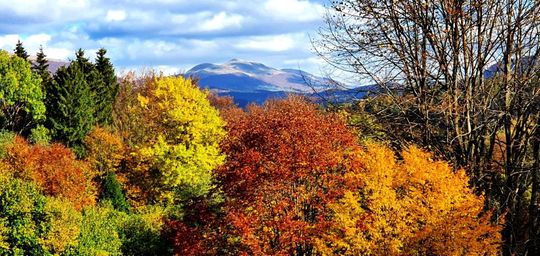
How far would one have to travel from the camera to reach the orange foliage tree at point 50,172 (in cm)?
3556

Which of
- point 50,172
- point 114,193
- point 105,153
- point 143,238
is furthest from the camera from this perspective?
point 105,153

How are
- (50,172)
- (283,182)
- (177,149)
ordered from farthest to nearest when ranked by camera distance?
(177,149)
(50,172)
(283,182)

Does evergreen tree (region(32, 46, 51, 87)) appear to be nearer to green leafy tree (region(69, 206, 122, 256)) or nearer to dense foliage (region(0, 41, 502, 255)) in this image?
dense foliage (region(0, 41, 502, 255))

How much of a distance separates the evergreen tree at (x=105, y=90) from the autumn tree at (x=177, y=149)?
700 inches

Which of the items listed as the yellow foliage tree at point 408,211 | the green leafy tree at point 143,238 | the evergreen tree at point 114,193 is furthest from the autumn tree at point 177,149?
the yellow foliage tree at point 408,211

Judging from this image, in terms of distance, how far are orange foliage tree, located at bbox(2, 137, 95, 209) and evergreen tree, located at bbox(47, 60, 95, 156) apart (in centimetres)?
1425

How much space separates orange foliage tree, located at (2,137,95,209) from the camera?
35562 mm

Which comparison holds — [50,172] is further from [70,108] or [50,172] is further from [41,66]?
[41,66]

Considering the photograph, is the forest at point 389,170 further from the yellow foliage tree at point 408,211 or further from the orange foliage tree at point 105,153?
the orange foliage tree at point 105,153

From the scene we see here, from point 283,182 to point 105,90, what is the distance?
46.5m

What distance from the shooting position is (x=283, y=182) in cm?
2116

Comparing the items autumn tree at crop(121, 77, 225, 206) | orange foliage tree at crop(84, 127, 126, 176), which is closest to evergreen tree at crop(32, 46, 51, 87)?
orange foliage tree at crop(84, 127, 126, 176)

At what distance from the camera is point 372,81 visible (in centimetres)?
1752

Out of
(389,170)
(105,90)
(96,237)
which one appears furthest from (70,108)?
(389,170)
